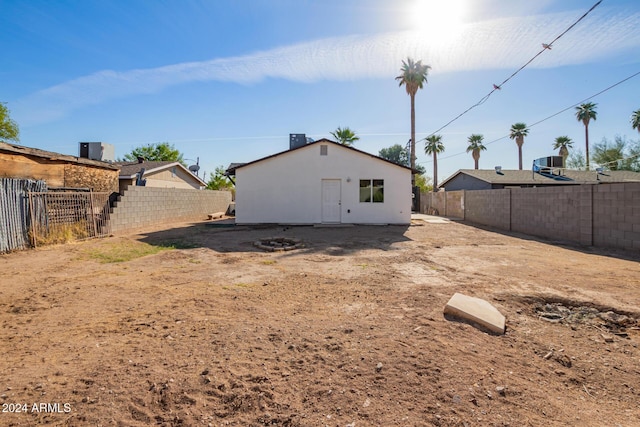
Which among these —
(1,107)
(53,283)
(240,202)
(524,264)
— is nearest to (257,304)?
(53,283)

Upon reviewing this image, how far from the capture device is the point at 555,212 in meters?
11.8

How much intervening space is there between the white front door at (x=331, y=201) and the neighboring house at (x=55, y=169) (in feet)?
31.8

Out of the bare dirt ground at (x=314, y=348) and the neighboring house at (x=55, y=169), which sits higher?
the neighboring house at (x=55, y=169)

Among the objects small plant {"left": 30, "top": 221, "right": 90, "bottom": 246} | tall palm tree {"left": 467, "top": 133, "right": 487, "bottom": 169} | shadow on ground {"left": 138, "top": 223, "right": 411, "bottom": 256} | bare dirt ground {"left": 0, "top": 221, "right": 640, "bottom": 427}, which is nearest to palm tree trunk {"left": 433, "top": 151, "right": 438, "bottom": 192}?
tall palm tree {"left": 467, "top": 133, "right": 487, "bottom": 169}

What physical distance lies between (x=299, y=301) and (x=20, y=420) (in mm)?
3171

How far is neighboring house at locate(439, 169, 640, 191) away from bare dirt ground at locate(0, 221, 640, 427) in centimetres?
2047

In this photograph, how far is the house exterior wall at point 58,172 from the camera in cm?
911

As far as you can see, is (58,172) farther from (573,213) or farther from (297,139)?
(573,213)

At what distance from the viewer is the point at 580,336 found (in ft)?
11.9

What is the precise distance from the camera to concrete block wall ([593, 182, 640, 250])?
881cm

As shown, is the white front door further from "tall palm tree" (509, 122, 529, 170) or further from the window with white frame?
"tall palm tree" (509, 122, 529, 170)

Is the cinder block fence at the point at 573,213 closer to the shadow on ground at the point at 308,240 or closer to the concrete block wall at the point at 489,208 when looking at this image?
the concrete block wall at the point at 489,208

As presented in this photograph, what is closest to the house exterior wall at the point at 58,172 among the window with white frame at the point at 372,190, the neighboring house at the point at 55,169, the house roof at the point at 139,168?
the neighboring house at the point at 55,169

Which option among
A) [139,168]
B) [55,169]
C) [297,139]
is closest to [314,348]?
[55,169]
